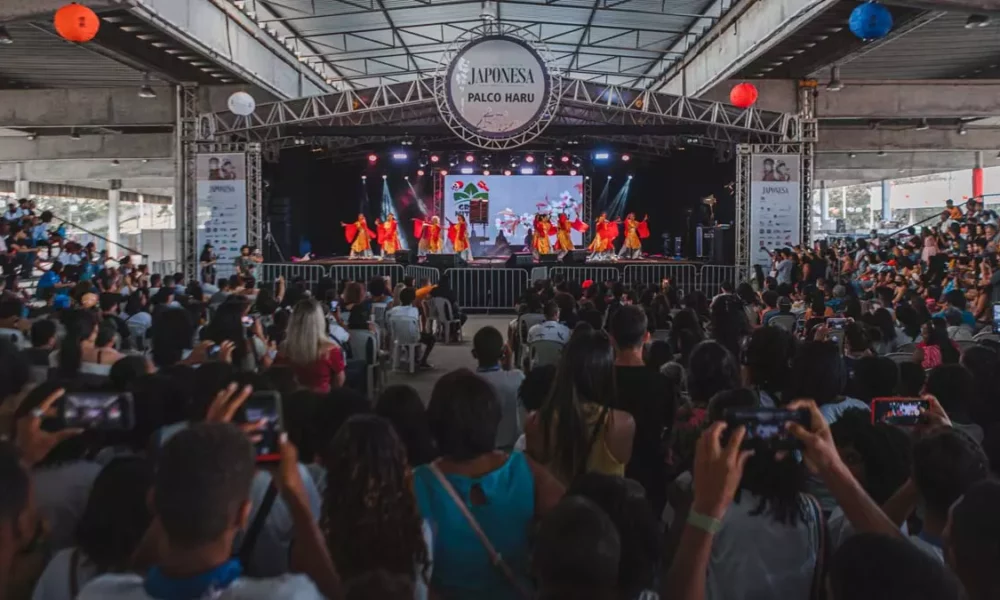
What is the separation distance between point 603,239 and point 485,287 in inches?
253

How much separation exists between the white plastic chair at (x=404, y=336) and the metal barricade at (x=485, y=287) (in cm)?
643

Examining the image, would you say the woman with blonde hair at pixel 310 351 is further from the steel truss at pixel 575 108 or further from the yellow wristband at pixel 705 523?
the steel truss at pixel 575 108

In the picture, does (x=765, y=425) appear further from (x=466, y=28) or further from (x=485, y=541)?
(x=466, y=28)

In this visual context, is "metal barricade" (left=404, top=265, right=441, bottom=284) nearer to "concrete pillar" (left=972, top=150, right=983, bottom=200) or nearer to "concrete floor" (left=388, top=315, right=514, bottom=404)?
"concrete floor" (left=388, top=315, right=514, bottom=404)

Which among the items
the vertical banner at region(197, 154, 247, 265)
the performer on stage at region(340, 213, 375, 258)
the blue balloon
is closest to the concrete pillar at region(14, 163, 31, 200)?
the performer on stage at region(340, 213, 375, 258)

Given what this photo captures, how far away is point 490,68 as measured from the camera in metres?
14.2

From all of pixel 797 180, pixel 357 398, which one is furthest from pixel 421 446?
pixel 797 180

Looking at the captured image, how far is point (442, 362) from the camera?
11688 mm

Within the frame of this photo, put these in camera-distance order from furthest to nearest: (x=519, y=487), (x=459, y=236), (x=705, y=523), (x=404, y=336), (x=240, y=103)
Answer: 1. (x=459, y=236)
2. (x=240, y=103)
3. (x=404, y=336)
4. (x=519, y=487)
5. (x=705, y=523)

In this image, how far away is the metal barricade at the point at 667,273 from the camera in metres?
17.6

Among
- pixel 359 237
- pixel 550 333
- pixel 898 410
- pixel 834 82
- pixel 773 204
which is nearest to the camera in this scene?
pixel 898 410

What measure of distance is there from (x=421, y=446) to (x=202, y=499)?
1276 millimetres

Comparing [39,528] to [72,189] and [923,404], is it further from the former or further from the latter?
[72,189]

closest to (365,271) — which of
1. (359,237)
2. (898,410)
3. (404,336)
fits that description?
(359,237)
